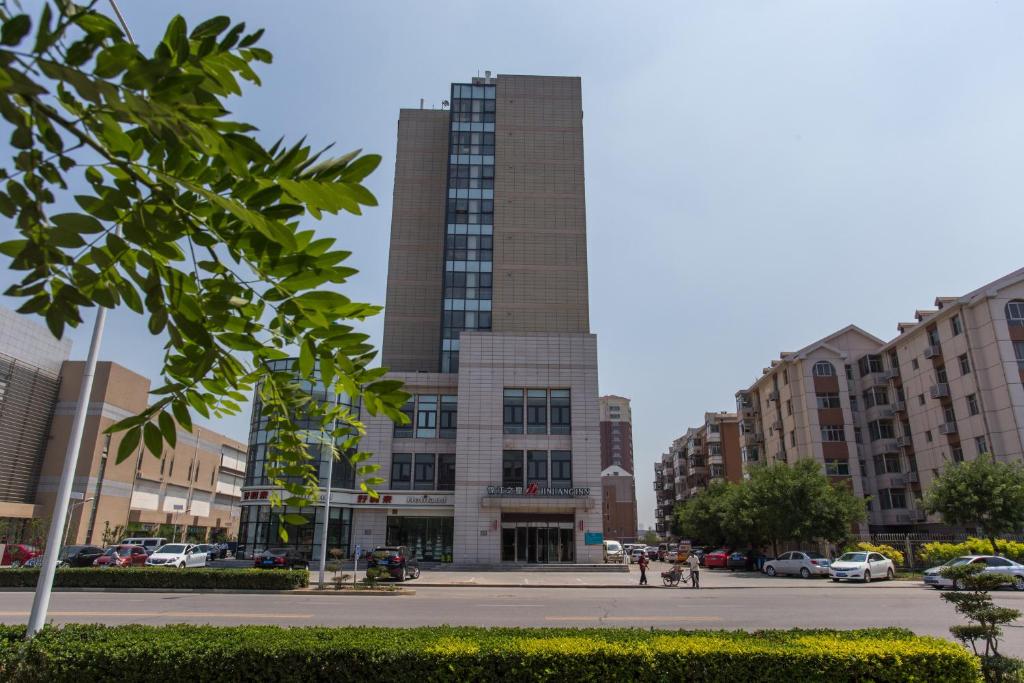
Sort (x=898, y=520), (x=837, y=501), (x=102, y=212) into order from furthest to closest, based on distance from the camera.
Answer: (x=898, y=520) → (x=837, y=501) → (x=102, y=212)

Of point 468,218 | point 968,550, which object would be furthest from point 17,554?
point 968,550

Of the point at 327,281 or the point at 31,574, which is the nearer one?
the point at 327,281

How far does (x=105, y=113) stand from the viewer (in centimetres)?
159

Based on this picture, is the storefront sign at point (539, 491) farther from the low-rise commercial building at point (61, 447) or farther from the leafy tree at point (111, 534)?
the leafy tree at point (111, 534)

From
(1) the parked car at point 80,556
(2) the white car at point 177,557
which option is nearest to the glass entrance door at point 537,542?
(2) the white car at point 177,557

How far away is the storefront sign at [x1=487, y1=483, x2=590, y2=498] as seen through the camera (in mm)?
39469

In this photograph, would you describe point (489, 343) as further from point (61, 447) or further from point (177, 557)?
point (61, 447)

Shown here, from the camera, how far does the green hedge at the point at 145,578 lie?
23.4 meters

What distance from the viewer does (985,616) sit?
804cm

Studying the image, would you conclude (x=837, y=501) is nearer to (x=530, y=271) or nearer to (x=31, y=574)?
(x=530, y=271)

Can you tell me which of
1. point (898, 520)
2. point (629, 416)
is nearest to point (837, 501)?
point (898, 520)

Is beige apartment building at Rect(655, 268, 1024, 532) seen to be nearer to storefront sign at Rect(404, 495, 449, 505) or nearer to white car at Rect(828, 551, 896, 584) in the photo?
white car at Rect(828, 551, 896, 584)

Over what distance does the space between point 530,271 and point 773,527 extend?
26603 millimetres

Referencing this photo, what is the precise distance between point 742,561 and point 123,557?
4181 cm
